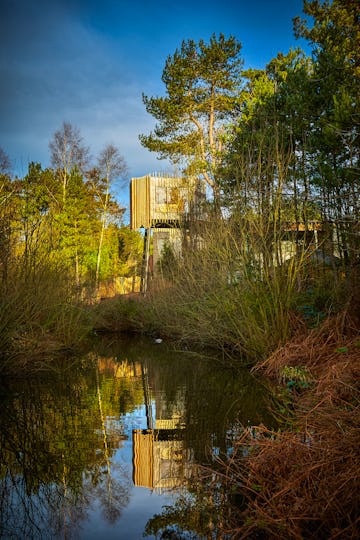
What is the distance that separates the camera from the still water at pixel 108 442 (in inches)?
115

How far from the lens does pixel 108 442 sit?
4.31 metres

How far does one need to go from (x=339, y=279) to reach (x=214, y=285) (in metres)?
2.38

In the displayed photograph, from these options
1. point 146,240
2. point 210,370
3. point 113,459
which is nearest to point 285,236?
point 210,370

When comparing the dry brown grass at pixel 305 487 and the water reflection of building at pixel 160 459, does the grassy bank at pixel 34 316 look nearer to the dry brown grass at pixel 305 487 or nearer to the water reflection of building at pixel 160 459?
the water reflection of building at pixel 160 459

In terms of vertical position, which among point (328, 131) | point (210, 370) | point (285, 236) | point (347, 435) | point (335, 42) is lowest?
point (210, 370)

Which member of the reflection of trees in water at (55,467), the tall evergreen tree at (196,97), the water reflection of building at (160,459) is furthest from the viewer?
the tall evergreen tree at (196,97)

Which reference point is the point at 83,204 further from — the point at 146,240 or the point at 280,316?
the point at 280,316

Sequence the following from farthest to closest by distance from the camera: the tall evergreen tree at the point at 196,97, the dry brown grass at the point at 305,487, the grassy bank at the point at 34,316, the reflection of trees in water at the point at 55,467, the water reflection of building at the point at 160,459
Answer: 1. the tall evergreen tree at the point at 196,97
2. the grassy bank at the point at 34,316
3. the water reflection of building at the point at 160,459
4. the reflection of trees in water at the point at 55,467
5. the dry brown grass at the point at 305,487

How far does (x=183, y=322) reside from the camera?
1177cm

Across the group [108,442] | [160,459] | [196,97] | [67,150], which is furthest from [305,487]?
[67,150]

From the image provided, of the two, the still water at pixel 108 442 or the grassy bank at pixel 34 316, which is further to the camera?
the grassy bank at pixel 34 316

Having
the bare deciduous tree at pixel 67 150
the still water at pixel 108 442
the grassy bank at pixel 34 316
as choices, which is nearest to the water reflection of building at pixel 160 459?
the still water at pixel 108 442

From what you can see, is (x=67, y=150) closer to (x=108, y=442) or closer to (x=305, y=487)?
(x=108, y=442)

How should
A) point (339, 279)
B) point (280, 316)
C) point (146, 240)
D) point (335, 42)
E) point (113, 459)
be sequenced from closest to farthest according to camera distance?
point (113, 459)
point (280, 316)
point (339, 279)
point (335, 42)
point (146, 240)
